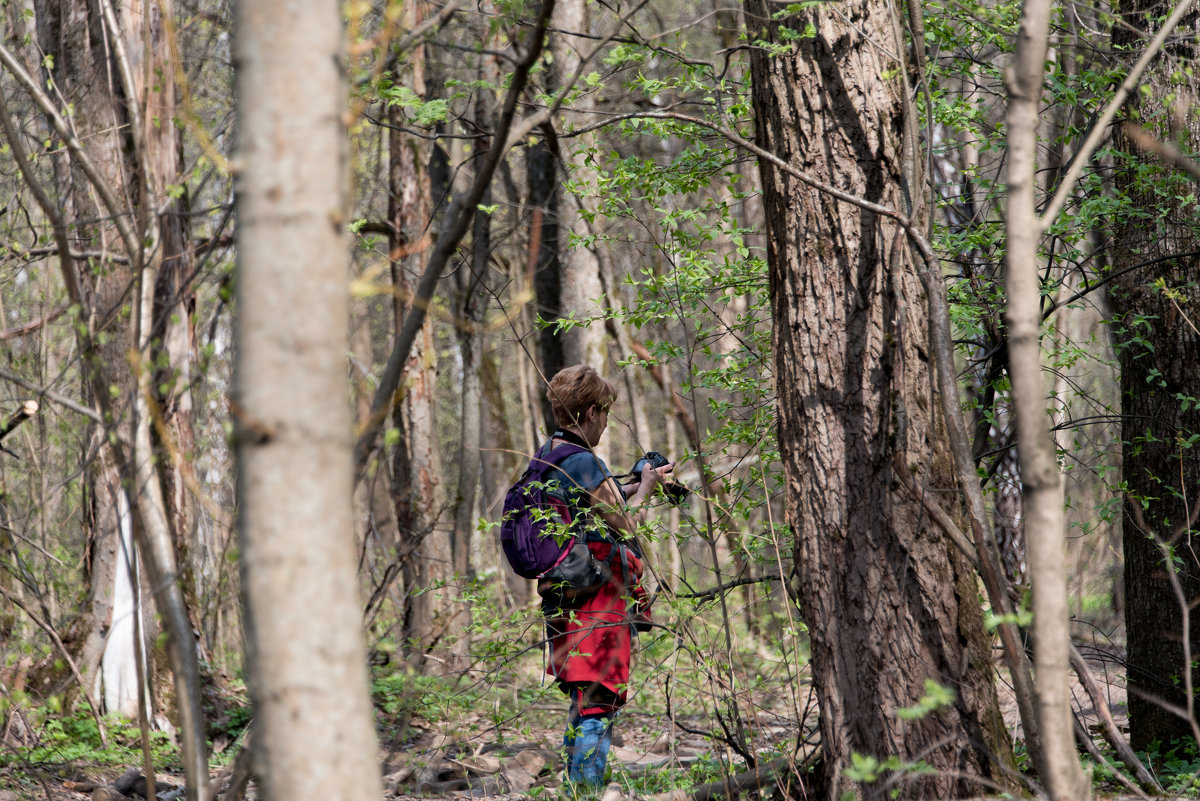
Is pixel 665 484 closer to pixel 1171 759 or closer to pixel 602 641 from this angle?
pixel 602 641

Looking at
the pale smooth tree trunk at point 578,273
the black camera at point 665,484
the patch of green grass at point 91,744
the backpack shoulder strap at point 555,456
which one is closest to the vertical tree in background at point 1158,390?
the black camera at point 665,484

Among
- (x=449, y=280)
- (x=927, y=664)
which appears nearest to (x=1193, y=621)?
(x=927, y=664)

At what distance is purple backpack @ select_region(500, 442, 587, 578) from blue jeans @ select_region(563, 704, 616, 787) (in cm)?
67

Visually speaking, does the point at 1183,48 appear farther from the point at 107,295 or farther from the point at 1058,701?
the point at 107,295

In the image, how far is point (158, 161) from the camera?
289cm

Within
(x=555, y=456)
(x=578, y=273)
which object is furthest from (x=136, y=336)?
(x=578, y=273)

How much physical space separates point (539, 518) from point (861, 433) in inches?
51.5

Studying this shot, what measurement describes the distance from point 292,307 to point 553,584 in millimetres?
2597

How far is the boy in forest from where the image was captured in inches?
143

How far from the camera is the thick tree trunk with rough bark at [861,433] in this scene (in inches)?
110

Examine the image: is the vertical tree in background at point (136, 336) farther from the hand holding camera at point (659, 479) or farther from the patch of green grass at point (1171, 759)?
the patch of green grass at point (1171, 759)

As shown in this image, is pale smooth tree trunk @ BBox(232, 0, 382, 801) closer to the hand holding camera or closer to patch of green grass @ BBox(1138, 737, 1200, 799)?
the hand holding camera

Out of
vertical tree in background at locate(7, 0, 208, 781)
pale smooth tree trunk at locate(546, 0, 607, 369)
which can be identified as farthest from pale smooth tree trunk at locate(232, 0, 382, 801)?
pale smooth tree trunk at locate(546, 0, 607, 369)

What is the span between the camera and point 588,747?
3.68 metres
